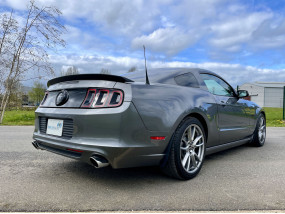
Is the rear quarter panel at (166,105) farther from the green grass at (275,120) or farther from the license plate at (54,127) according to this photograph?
the green grass at (275,120)

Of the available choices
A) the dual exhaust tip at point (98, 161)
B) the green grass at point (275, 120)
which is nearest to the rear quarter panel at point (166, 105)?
the dual exhaust tip at point (98, 161)

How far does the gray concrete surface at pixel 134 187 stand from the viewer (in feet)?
6.43

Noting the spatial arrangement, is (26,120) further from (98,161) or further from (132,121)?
(132,121)

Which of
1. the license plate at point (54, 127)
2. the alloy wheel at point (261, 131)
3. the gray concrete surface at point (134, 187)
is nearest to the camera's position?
the gray concrete surface at point (134, 187)

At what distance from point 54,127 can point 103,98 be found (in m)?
0.70

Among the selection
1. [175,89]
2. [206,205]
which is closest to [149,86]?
[175,89]

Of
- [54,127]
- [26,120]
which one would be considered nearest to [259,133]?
[54,127]

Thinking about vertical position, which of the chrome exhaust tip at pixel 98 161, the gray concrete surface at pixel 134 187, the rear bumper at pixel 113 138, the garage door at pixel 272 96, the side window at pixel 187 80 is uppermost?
the garage door at pixel 272 96

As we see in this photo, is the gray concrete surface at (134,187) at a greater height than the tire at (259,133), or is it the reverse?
the tire at (259,133)

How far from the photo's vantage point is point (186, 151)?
266 centimetres

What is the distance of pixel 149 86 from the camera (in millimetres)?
2400

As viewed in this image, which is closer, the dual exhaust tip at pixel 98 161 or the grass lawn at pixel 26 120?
the dual exhaust tip at pixel 98 161

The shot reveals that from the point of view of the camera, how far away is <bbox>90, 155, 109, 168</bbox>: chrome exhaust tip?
2086 millimetres

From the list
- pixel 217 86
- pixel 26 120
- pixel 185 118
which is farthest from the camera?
pixel 26 120
